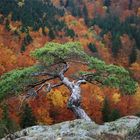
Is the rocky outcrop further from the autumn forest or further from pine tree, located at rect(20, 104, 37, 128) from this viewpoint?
pine tree, located at rect(20, 104, 37, 128)

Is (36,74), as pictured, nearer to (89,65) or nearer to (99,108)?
(89,65)

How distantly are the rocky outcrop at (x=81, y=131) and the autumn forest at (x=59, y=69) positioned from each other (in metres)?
1.69

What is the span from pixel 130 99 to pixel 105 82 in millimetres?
83888

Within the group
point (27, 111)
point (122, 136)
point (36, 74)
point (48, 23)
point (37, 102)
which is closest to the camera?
point (122, 136)

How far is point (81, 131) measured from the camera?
1180 cm

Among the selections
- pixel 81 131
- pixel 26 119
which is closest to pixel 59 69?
pixel 81 131

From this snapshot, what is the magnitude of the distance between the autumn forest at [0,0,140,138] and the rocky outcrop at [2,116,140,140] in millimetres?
1688

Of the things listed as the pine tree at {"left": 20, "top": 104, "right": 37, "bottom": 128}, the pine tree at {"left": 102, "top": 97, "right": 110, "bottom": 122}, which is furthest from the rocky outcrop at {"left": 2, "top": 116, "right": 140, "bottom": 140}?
the pine tree at {"left": 102, "top": 97, "right": 110, "bottom": 122}

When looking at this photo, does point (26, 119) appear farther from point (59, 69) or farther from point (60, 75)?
point (60, 75)

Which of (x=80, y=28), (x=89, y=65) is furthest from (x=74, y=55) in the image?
(x=80, y=28)

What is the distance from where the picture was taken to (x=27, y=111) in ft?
210

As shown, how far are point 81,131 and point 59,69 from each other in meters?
8.81

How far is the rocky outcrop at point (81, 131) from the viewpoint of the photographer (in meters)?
11.4

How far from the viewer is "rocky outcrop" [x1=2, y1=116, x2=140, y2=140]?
447 inches
